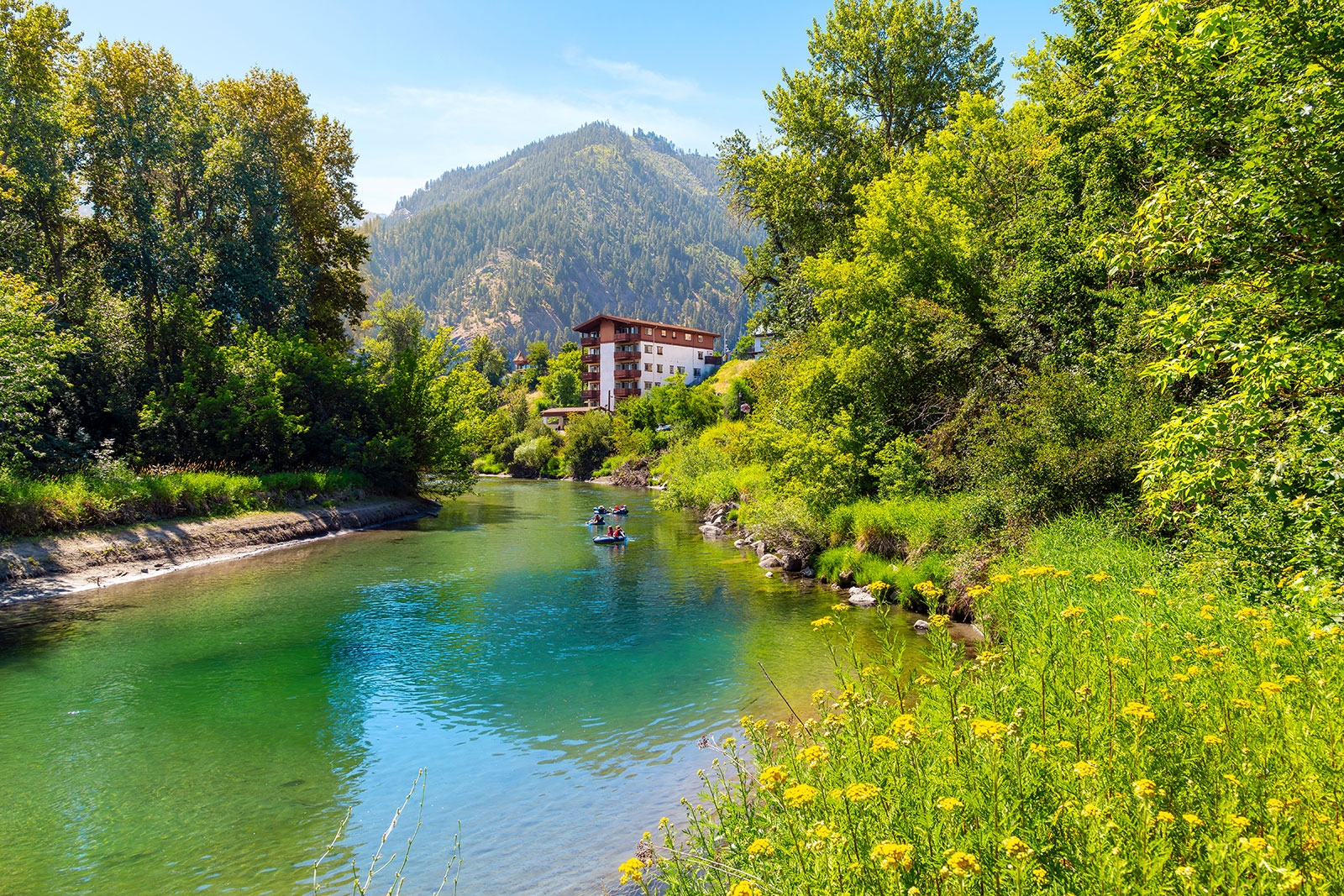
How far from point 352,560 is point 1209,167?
25932mm

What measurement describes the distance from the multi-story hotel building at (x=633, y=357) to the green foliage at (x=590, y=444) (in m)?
22.0

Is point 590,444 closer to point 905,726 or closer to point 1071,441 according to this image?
point 1071,441

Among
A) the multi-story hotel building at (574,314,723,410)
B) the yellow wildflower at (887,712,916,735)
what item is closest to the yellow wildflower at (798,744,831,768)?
the yellow wildflower at (887,712,916,735)

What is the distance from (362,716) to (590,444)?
64.1m

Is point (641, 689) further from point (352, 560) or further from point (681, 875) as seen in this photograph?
point (352, 560)

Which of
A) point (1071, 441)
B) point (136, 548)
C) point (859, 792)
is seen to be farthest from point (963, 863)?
point (136, 548)

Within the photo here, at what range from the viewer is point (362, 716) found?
11156mm

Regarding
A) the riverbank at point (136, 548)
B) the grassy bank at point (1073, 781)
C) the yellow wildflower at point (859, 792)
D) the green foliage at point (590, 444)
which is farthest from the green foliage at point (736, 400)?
the yellow wildflower at point (859, 792)

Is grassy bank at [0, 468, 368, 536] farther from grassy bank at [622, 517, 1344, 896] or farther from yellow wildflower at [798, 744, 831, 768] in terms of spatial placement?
yellow wildflower at [798, 744, 831, 768]

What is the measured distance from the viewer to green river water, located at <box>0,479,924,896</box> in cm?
724

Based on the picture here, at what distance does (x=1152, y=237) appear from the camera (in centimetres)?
827

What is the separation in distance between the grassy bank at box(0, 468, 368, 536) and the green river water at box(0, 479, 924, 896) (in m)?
3.23

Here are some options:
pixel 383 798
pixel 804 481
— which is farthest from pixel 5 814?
pixel 804 481

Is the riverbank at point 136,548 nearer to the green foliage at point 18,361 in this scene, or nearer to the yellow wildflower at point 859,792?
the green foliage at point 18,361
